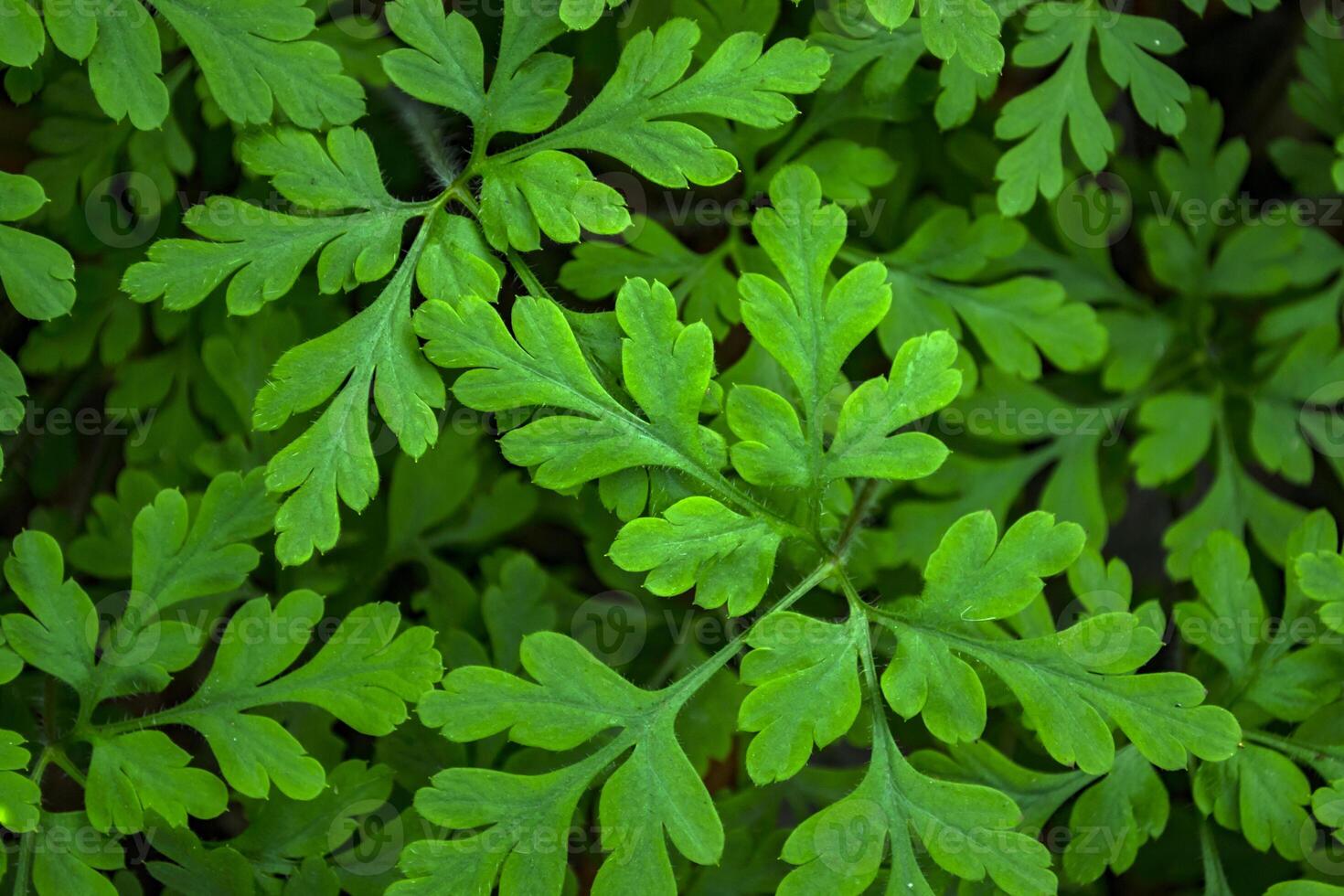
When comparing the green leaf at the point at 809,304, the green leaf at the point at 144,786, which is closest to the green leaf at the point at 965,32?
the green leaf at the point at 809,304

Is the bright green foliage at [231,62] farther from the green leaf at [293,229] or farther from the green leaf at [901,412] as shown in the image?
the green leaf at [901,412]

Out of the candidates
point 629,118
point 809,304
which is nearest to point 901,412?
point 809,304

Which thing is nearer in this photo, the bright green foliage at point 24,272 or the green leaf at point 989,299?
the bright green foliage at point 24,272

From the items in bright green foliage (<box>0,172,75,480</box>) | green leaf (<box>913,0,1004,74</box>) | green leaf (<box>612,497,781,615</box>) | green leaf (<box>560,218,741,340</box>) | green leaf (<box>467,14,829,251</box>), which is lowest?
green leaf (<box>612,497,781,615</box>)

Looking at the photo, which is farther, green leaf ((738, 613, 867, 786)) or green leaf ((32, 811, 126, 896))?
green leaf ((32, 811, 126, 896))

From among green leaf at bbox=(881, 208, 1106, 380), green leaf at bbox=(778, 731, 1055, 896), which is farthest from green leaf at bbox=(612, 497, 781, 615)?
green leaf at bbox=(881, 208, 1106, 380)

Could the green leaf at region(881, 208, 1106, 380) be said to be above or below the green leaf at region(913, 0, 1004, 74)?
below

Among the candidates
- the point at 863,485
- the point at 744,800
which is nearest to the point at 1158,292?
the point at 863,485

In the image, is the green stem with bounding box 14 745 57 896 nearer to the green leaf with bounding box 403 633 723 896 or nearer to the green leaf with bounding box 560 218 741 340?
the green leaf with bounding box 403 633 723 896

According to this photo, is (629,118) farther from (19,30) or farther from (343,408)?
(19,30)
